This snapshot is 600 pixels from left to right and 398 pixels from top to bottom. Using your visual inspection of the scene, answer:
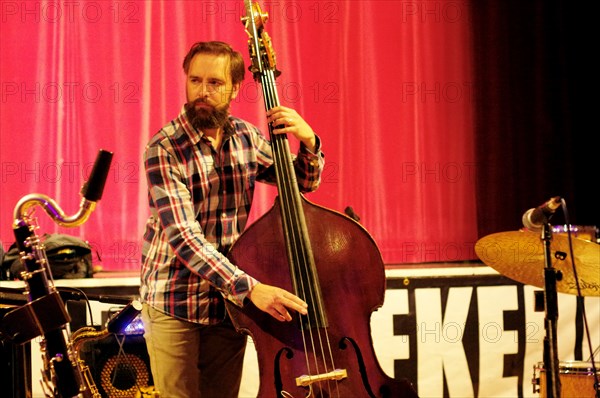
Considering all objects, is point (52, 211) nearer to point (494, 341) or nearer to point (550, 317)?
point (550, 317)

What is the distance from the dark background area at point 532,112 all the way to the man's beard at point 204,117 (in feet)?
12.1

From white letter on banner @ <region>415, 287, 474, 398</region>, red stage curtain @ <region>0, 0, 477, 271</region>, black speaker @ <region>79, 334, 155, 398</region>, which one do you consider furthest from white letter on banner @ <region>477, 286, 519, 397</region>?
black speaker @ <region>79, 334, 155, 398</region>

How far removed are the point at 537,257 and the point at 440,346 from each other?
158 centimetres

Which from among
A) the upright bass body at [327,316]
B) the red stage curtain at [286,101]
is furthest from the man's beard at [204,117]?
the red stage curtain at [286,101]

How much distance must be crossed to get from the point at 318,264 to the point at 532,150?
155 inches

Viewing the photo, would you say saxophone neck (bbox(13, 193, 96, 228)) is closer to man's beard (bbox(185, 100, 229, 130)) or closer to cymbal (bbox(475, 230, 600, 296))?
man's beard (bbox(185, 100, 229, 130))

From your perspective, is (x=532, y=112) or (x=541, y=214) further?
(x=532, y=112)

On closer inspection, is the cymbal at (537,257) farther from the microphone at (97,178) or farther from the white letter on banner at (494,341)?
Result: the microphone at (97,178)

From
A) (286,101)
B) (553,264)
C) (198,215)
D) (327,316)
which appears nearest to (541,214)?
(553,264)

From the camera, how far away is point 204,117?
108 inches

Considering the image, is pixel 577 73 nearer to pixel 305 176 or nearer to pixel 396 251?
pixel 396 251

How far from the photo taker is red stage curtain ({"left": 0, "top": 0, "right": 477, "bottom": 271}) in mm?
5480

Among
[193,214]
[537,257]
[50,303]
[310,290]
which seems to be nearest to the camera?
[50,303]

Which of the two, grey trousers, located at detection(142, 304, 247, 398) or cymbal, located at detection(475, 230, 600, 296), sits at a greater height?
cymbal, located at detection(475, 230, 600, 296)
